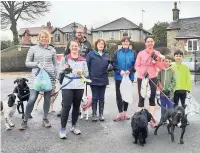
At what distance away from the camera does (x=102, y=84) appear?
6.77 m

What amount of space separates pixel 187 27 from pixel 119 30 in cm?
1376

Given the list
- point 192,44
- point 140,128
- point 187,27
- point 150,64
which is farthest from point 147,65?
point 187,27

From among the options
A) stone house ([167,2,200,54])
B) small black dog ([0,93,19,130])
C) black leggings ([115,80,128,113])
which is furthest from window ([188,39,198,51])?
small black dog ([0,93,19,130])

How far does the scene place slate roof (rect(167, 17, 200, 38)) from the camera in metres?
39.7

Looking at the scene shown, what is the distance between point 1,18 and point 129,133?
38.2m

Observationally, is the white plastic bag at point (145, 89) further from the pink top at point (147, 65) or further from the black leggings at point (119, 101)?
the black leggings at point (119, 101)

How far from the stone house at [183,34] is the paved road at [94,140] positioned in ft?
112

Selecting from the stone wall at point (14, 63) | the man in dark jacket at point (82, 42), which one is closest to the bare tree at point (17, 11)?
the stone wall at point (14, 63)

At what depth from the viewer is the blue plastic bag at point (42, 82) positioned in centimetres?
608

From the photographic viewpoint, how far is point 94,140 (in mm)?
5543

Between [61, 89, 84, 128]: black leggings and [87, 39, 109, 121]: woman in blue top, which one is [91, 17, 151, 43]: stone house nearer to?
[87, 39, 109, 121]: woman in blue top

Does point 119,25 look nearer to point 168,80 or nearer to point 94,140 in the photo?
point 168,80

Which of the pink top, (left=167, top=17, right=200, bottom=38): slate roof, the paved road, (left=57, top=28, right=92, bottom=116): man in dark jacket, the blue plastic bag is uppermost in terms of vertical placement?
(left=167, top=17, right=200, bottom=38): slate roof

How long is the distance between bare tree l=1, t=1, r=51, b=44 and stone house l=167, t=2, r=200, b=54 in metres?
18.5
